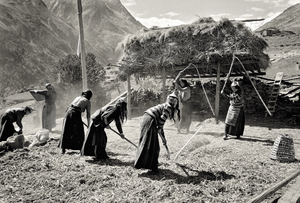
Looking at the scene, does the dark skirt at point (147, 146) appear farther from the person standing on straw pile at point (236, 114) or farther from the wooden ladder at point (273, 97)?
the wooden ladder at point (273, 97)

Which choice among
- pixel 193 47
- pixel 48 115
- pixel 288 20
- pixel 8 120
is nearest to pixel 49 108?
pixel 48 115

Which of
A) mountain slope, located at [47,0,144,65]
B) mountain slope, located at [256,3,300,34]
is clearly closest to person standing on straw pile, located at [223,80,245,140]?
mountain slope, located at [256,3,300,34]

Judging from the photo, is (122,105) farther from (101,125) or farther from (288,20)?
(288,20)

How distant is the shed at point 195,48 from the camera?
862 centimetres

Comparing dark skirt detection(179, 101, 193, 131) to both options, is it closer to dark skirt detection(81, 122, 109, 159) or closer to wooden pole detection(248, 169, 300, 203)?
dark skirt detection(81, 122, 109, 159)

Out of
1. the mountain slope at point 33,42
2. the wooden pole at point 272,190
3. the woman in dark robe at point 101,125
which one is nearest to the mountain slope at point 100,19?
the mountain slope at point 33,42

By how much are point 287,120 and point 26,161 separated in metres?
8.78

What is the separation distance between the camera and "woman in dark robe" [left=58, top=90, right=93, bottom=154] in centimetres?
534

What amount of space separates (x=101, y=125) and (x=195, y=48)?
566 centimetres

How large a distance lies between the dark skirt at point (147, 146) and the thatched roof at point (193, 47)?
5.46 meters

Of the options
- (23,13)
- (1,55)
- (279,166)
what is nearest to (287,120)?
(279,166)

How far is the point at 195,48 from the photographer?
9.27 metres

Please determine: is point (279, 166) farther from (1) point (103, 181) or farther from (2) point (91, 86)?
(2) point (91, 86)

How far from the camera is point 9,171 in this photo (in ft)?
14.9
